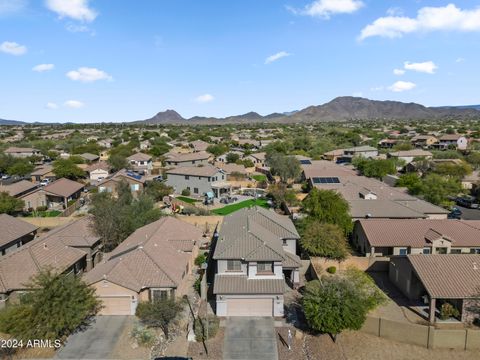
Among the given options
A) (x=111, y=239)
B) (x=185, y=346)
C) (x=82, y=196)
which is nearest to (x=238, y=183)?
(x=82, y=196)

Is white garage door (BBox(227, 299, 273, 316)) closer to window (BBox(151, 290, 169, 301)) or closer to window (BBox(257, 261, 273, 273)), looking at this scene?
window (BBox(257, 261, 273, 273))

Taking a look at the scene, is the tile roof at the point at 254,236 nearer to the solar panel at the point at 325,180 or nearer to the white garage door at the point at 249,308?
the white garage door at the point at 249,308

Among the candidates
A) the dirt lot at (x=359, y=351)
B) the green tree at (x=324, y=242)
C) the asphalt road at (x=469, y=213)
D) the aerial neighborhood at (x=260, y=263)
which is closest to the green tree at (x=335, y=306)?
the aerial neighborhood at (x=260, y=263)

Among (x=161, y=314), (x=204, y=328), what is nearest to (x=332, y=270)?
(x=204, y=328)

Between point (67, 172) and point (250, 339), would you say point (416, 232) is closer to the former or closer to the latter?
point (250, 339)

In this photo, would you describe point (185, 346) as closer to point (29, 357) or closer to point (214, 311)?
point (214, 311)

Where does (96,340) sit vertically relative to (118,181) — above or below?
below
